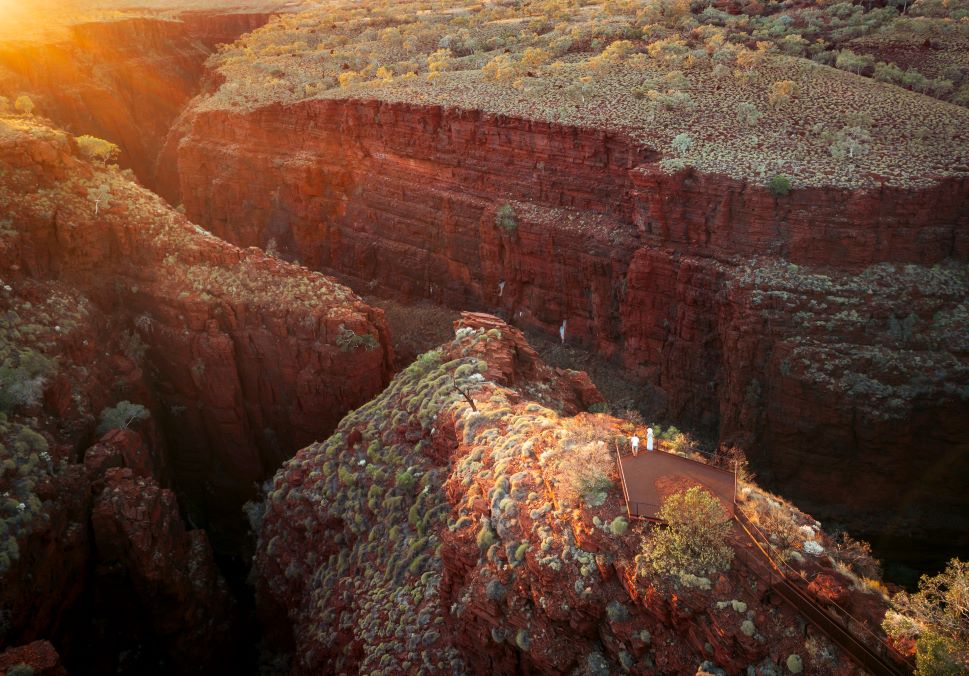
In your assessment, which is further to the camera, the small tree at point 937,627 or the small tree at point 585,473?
the small tree at point 585,473

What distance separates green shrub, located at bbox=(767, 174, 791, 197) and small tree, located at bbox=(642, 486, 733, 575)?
18.9 meters

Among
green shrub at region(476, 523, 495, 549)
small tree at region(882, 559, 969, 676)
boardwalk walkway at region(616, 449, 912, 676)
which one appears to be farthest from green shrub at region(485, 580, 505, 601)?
small tree at region(882, 559, 969, 676)

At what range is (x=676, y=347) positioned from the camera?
1153 inches

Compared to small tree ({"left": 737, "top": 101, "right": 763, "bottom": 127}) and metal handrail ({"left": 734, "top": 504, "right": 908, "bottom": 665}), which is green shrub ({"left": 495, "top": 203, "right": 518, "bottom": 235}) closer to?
small tree ({"left": 737, "top": 101, "right": 763, "bottom": 127})

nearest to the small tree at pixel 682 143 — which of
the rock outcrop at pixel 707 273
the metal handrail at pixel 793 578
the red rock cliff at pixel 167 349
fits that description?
the rock outcrop at pixel 707 273

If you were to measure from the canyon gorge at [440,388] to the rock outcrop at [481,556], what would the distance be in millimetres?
61

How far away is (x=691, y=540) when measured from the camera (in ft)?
35.6

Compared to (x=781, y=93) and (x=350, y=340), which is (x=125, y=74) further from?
(x=781, y=93)

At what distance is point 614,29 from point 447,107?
1455 cm

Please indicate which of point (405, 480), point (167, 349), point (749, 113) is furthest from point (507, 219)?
point (405, 480)

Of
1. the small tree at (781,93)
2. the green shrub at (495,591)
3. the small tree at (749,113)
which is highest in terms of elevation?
the small tree at (781,93)

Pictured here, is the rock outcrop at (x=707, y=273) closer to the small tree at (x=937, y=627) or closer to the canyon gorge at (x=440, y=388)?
the canyon gorge at (x=440, y=388)

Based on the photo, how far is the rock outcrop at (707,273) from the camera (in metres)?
25.8

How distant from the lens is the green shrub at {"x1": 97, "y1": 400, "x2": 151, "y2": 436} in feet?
68.9
